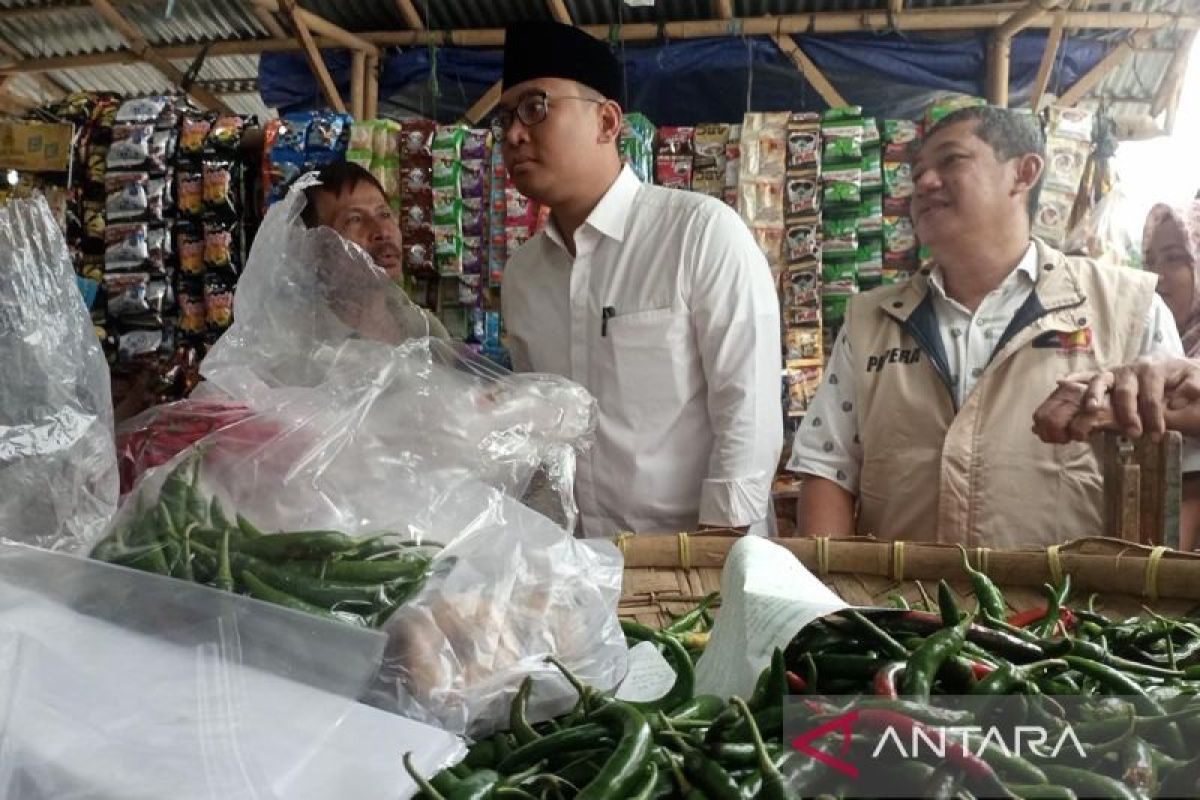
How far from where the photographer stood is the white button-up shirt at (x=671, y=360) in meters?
2.39

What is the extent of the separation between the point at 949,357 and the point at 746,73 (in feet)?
7.30

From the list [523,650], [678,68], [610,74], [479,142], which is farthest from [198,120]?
[523,650]

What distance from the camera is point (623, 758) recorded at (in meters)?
0.82

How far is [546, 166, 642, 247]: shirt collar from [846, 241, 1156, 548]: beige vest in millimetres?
702

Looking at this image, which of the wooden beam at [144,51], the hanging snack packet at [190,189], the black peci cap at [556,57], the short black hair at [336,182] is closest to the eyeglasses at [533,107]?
the black peci cap at [556,57]

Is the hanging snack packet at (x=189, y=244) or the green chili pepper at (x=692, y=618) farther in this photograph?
the hanging snack packet at (x=189, y=244)

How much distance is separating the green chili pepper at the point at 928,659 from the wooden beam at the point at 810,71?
3.39 metres

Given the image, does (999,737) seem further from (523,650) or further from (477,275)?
(477,275)

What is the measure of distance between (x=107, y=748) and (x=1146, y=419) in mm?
1670

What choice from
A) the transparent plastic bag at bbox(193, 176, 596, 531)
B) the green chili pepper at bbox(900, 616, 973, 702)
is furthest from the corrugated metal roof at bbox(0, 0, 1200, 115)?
the green chili pepper at bbox(900, 616, 973, 702)

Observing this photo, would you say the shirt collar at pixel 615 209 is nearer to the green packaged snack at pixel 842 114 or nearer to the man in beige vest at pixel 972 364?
the man in beige vest at pixel 972 364

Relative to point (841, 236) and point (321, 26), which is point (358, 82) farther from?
point (841, 236)

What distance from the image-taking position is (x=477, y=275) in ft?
13.1

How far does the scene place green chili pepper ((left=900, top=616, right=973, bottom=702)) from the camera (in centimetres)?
88
